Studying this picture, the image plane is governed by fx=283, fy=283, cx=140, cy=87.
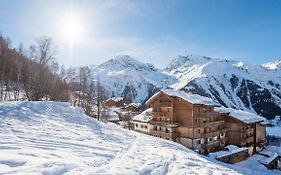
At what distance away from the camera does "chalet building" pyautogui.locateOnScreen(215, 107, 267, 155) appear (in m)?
45.2

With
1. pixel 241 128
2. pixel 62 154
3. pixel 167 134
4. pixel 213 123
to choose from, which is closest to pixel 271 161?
pixel 241 128

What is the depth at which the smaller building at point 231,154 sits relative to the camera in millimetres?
37375

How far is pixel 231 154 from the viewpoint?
1521 inches

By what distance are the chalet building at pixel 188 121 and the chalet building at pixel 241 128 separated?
5.30 ft

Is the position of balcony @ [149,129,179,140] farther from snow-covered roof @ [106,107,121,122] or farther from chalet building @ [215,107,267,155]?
snow-covered roof @ [106,107,121,122]

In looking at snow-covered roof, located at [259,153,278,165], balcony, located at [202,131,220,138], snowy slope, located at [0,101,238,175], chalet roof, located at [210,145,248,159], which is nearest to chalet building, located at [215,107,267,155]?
chalet roof, located at [210,145,248,159]

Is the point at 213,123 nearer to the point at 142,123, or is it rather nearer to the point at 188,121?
the point at 188,121

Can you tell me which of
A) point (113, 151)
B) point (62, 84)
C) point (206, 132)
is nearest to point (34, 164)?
point (113, 151)

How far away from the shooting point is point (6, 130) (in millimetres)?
15977

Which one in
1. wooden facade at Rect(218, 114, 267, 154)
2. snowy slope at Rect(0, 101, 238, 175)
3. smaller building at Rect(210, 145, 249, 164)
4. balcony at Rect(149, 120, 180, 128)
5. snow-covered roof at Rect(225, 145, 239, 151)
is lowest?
smaller building at Rect(210, 145, 249, 164)

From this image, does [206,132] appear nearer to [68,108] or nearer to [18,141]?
[68,108]

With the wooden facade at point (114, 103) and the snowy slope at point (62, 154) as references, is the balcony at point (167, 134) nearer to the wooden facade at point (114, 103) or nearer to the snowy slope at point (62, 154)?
the snowy slope at point (62, 154)

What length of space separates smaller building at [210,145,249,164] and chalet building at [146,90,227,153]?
2.05 m

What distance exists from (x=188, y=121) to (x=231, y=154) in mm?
7264
